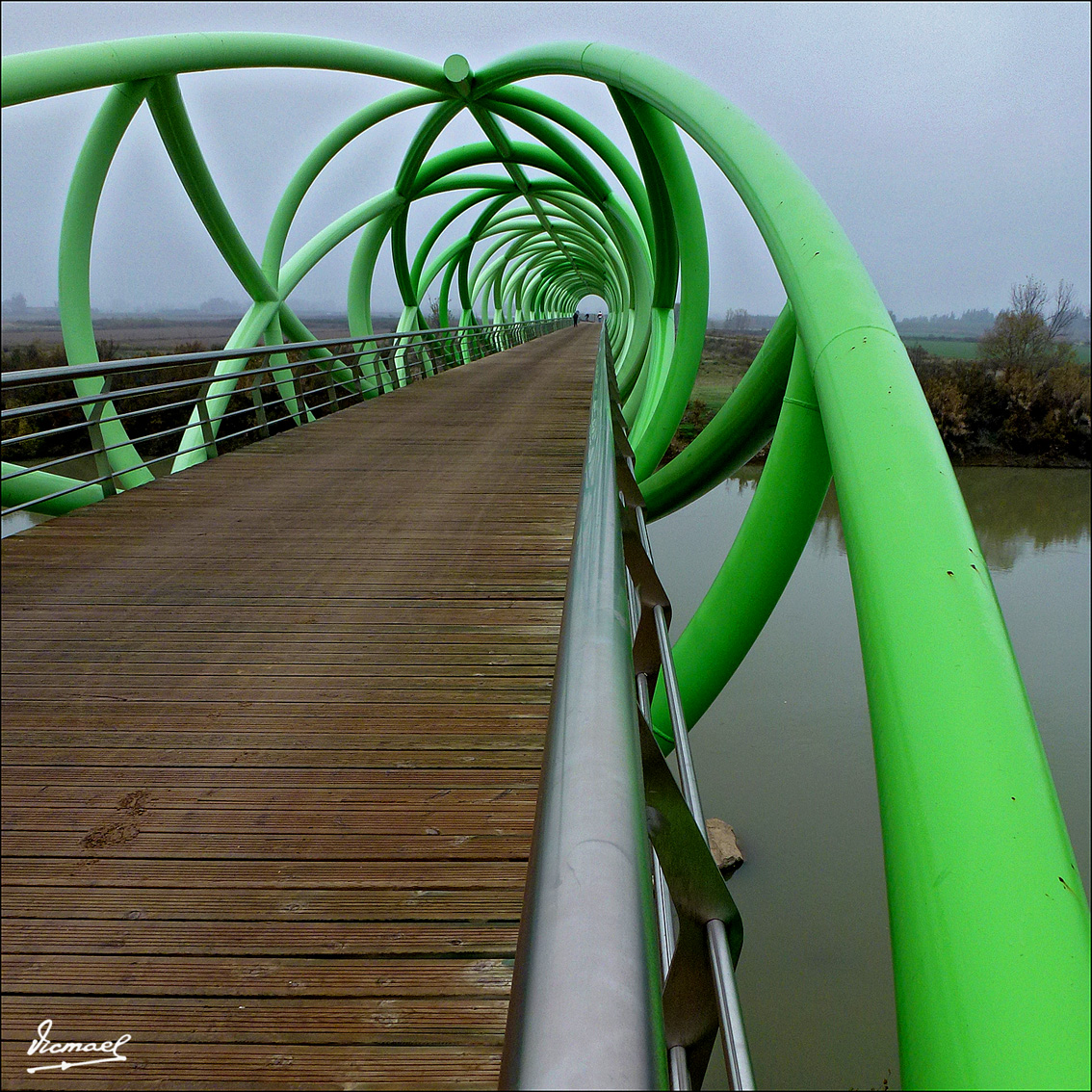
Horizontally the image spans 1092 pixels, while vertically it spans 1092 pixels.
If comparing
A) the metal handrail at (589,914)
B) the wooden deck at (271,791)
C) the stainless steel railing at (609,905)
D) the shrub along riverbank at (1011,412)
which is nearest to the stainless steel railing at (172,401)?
the wooden deck at (271,791)

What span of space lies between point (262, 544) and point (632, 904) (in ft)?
14.7

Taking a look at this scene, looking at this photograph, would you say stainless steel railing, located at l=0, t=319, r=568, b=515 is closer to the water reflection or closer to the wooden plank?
the wooden plank

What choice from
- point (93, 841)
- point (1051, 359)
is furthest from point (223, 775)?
point (1051, 359)

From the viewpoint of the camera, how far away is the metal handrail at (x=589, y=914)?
20.0 inches

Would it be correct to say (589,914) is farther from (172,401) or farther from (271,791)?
(172,401)

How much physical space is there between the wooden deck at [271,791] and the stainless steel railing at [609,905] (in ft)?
2.41

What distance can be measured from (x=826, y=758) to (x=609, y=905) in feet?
68.3

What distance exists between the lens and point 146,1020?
1691 millimetres

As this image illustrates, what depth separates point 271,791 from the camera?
2.46 m

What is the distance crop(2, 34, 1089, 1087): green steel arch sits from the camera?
2.97ft

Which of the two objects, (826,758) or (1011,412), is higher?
(1011,412)

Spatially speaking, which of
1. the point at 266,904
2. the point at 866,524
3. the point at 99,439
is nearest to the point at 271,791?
the point at 266,904

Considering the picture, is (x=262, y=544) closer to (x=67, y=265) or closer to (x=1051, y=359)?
(x=67, y=265)

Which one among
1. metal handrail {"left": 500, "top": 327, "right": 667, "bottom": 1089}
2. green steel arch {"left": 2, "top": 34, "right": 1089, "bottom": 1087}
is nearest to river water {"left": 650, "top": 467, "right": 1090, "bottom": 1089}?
green steel arch {"left": 2, "top": 34, "right": 1089, "bottom": 1087}
